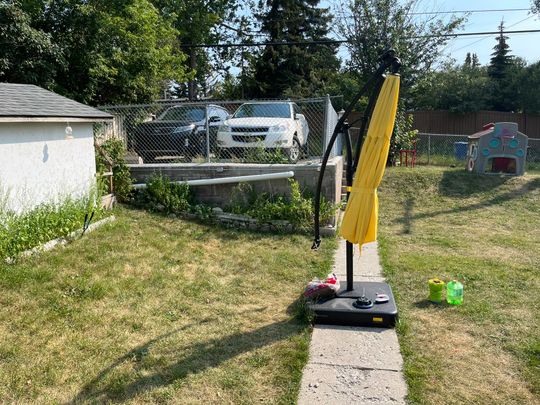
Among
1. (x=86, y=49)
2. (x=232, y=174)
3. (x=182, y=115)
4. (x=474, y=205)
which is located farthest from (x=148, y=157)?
(x=474, y=205)

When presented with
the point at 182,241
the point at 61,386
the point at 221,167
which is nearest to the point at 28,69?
the point at 221,167

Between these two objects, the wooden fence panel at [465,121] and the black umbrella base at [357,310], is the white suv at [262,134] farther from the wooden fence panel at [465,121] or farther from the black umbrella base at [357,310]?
the wooden fence panel at [465,121]

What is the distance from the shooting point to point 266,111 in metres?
9.96

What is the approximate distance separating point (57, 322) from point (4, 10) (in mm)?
8433

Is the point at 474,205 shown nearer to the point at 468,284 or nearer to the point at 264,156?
the point at 264,156

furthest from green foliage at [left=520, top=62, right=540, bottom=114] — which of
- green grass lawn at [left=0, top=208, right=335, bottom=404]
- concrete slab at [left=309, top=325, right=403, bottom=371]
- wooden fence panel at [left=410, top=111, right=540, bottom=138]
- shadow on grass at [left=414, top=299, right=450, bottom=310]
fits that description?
concrete slab at [left=309, top=325, right=403, bottom=371]

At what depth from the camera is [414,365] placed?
3.35 meters

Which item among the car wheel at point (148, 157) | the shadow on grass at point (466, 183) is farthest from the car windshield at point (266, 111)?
the shadow on grass at point (466, 183)

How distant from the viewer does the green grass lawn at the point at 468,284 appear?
316 cm

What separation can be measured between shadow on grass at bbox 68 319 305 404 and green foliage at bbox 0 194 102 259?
7.91 feet

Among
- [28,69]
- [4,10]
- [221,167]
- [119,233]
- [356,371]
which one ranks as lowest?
[356,371]

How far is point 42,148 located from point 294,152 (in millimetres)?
4630

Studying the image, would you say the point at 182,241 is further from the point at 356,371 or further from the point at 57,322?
the point at 356,371

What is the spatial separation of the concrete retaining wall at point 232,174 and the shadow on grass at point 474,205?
1.65m
